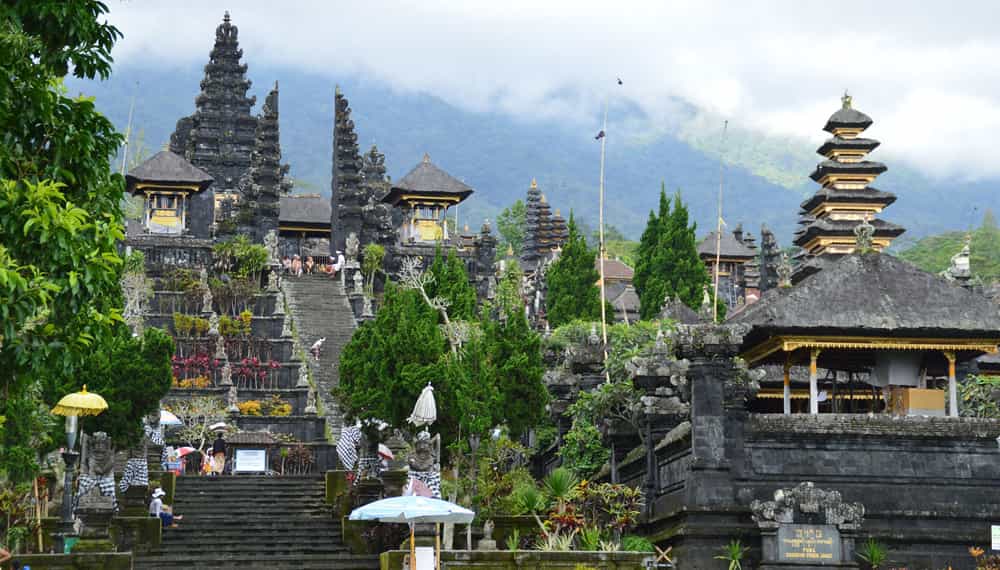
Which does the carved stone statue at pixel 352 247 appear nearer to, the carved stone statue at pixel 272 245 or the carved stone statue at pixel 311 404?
the carved stone statue at pixel 272 245

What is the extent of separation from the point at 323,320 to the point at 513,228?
69368 millimetres

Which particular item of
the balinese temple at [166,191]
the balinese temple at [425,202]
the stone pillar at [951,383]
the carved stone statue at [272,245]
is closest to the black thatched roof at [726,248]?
the balinese temple at [425,202]

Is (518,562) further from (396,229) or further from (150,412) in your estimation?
(396,229)

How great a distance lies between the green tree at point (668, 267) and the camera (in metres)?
55.6

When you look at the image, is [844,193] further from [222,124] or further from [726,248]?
[222,124]

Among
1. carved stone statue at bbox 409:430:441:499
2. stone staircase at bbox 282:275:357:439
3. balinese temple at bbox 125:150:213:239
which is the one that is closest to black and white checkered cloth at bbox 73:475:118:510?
carved stone statue at bbox 409:430:441:499

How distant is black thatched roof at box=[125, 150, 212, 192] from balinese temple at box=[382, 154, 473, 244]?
895cm

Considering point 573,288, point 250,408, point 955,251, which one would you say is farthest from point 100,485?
point 955,251

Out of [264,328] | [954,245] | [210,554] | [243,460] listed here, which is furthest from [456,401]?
[954,245]

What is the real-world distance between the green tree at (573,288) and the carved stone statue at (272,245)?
11.0 meters

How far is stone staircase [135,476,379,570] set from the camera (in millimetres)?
25531

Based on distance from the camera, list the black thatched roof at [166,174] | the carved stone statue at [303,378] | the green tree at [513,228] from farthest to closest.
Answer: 1. the green tree at [513,228]
2. the black thatched roof at [166,174]
3. the carved stone statue at [303,378]

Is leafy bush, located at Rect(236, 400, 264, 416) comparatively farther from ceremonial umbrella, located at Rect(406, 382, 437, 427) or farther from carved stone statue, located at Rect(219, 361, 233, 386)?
ceremonial umbrella, located at Rect(406, 382, 437, 427)

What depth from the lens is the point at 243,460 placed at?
36.6 meters
